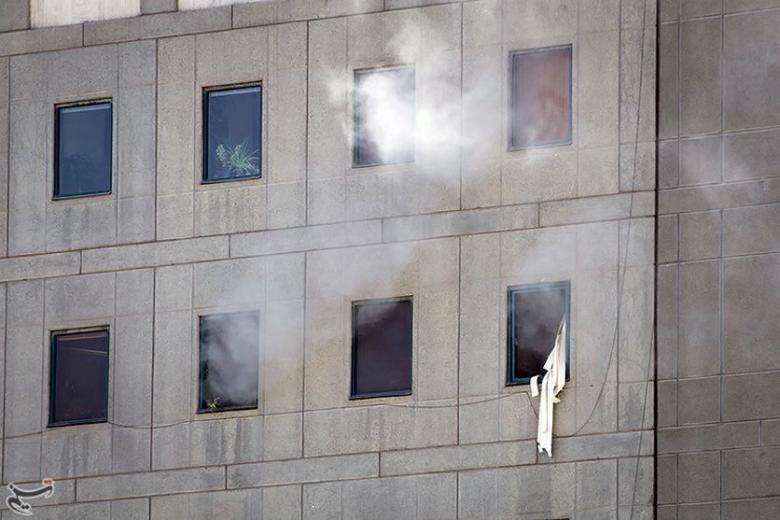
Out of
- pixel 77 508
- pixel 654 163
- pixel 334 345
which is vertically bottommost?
pixel 77 508

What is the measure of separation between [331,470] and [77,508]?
16.7 ft

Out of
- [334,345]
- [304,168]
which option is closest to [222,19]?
[304,168]

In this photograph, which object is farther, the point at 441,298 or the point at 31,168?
the point at 31,168

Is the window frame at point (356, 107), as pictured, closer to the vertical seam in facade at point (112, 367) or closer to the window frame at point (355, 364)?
the window frame at point (355, 364)

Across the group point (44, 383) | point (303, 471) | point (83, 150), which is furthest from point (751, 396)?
point (83, 150)

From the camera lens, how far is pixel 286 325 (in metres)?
47.2

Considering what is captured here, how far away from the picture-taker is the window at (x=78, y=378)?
1919 inches

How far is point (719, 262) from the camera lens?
4394 cm

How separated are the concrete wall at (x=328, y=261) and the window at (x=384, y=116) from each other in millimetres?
237

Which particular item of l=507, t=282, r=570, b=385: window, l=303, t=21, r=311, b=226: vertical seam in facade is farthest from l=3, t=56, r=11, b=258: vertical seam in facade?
l=507, t=282, r=570, b=385: window

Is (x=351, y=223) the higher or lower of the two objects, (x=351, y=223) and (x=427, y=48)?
the lower

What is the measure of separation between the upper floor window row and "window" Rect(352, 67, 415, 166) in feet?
0.06

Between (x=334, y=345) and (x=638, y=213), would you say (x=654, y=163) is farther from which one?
(x=334, y=345)

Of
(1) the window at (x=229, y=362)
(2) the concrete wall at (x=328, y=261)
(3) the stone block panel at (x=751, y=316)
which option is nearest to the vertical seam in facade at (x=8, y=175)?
(2) the concrete wall at (x=328, y=261)
